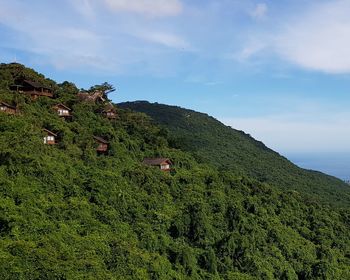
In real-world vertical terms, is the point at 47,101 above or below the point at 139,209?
above

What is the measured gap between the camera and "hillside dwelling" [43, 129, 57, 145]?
3225 cm

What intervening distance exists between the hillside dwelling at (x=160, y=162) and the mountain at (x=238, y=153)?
34.4 feet

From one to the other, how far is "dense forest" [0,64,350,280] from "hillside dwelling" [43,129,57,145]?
480mm

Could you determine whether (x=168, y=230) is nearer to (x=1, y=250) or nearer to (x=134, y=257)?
(x=134, y=257)

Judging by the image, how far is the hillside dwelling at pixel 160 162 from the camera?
121 feet

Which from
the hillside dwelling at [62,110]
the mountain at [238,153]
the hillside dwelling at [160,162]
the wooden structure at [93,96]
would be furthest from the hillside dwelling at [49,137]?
the mountain at [238,153]

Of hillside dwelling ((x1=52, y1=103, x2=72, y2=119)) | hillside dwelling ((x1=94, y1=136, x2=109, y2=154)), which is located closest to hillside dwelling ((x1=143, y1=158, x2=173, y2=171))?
hillside dwelling ((x1=94, y1=136, x2=109, y2=154))

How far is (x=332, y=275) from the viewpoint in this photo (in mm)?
33406

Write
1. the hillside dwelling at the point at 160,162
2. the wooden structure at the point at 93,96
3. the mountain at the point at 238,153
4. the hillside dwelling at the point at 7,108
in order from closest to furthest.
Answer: the hillside dwelling at the point at 7,108
the hillside dwelling at the point at 160,162
the wooden structure at the point at 93,96
the mountain at the point at 238,153

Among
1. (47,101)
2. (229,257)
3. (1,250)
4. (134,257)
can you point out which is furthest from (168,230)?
(47,101)

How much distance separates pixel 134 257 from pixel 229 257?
8784 millimetres

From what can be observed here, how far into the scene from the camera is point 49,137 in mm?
32719

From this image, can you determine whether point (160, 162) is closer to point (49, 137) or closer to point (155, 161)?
point (155, 161)

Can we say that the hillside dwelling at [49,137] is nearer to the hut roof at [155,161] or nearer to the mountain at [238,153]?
the hut roof at [155,161]
